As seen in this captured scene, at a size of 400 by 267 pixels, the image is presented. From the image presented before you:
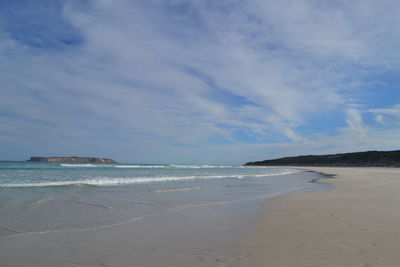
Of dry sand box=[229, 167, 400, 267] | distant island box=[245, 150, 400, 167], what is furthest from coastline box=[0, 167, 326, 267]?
distant island box=[245, 150, 400, 167]

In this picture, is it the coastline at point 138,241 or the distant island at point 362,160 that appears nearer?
the coastline at point 138,241

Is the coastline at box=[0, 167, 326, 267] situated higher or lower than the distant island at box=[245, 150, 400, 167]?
lower

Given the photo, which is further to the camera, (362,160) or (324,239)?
(362,160)

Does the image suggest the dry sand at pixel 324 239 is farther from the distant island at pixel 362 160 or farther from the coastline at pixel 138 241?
the distant island at pixel 362 160

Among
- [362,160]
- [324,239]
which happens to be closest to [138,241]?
[324,239]

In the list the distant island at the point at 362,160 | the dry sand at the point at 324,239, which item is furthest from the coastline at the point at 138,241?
the distant island at the point at 362,160

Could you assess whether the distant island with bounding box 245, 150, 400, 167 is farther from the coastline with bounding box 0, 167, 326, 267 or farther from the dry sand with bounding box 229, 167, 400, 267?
the coastline with bounding box 0, 167, 326, 267

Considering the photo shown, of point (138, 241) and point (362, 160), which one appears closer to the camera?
point (138, 241)

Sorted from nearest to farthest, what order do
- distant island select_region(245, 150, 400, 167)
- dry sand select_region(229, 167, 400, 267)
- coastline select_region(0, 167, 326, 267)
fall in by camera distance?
dry sand select_region(229, 167, 400, 267) < coastline select_region(0, 167, 326, 267) < distant island select_region(245, 150, 400, 167)

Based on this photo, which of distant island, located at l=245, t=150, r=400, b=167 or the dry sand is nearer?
the dry sand

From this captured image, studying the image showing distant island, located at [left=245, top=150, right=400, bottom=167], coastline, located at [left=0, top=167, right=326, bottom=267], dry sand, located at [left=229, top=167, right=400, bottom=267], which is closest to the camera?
dry sand, located at [left=229, top=167, right=400, bottom=267]

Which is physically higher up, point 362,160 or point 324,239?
point 362,160

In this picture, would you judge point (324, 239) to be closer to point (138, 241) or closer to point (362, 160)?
point (138, 241)

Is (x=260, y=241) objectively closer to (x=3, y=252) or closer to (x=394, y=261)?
(x=394, y=261)
